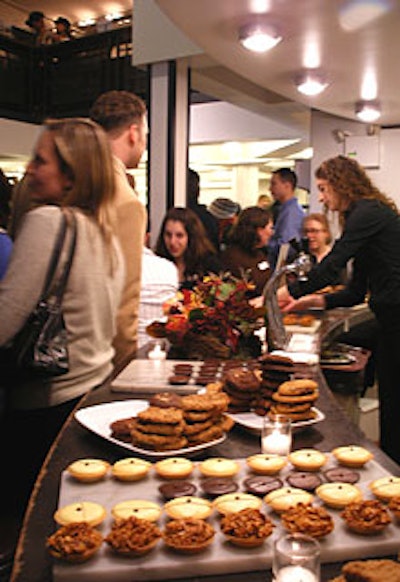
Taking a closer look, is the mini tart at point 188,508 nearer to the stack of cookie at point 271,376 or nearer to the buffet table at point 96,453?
the buffet table at point 96,453

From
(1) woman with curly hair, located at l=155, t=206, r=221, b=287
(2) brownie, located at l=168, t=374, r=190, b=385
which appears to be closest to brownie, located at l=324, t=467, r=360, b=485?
(2) brownie, located at l=168, t=374, r=190, b=385

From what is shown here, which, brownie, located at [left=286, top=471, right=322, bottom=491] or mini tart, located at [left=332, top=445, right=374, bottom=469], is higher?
mini tart, located at [left=332, top=445, right=374, bottom=469]

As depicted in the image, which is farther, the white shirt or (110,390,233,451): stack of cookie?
the white shirt

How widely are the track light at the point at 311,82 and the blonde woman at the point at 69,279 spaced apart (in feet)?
12.4

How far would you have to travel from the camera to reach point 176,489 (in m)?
1.21

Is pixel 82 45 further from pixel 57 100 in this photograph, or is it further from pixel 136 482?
pixel 136 482

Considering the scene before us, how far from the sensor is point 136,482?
1279 mm

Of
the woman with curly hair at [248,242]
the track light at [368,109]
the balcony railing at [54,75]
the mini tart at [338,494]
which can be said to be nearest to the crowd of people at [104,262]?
the woman with curly hair at [248,242]

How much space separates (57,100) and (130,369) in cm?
1105

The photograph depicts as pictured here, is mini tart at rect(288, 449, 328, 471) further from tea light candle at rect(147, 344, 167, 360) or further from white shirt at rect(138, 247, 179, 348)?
white shirt at rect(138, 247, 179, 348)

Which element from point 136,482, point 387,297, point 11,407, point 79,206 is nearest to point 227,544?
point 136,482

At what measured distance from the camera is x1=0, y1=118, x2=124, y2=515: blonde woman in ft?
5.75

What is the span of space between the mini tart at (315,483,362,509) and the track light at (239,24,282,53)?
3.42 metres

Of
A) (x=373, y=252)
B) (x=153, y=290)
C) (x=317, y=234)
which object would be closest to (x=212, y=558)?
(x=153, y=290)
